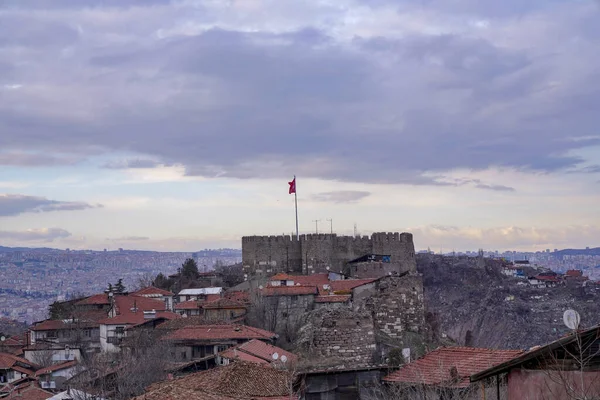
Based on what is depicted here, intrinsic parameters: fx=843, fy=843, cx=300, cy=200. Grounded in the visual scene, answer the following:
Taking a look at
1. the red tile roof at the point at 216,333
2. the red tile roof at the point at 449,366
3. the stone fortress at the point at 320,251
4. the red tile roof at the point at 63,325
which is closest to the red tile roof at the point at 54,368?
the red tile roof at the point at 216,333

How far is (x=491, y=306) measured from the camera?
79188 millimetres

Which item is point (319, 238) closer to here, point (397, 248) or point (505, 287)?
point (397, 248)

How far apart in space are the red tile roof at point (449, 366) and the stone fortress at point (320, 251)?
4345 centimetres

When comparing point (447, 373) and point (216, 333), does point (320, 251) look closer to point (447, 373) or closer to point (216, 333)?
point (216, 333)

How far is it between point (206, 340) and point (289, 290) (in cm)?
993

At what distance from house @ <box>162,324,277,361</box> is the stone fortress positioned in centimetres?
2890

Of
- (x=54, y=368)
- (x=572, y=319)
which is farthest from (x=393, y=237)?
(x=572, y=319)

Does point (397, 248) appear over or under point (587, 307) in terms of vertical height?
over

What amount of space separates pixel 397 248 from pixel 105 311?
967 inches

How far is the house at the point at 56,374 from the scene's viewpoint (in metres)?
32.2

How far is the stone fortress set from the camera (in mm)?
63000

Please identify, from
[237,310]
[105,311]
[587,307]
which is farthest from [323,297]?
[587,307]

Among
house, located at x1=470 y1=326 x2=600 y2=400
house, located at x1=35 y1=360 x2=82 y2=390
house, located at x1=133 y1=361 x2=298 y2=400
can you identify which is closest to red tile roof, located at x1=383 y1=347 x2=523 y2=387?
house, located at x1=133 y1=361 x2=298 y2=400

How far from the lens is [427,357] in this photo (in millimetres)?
18828
